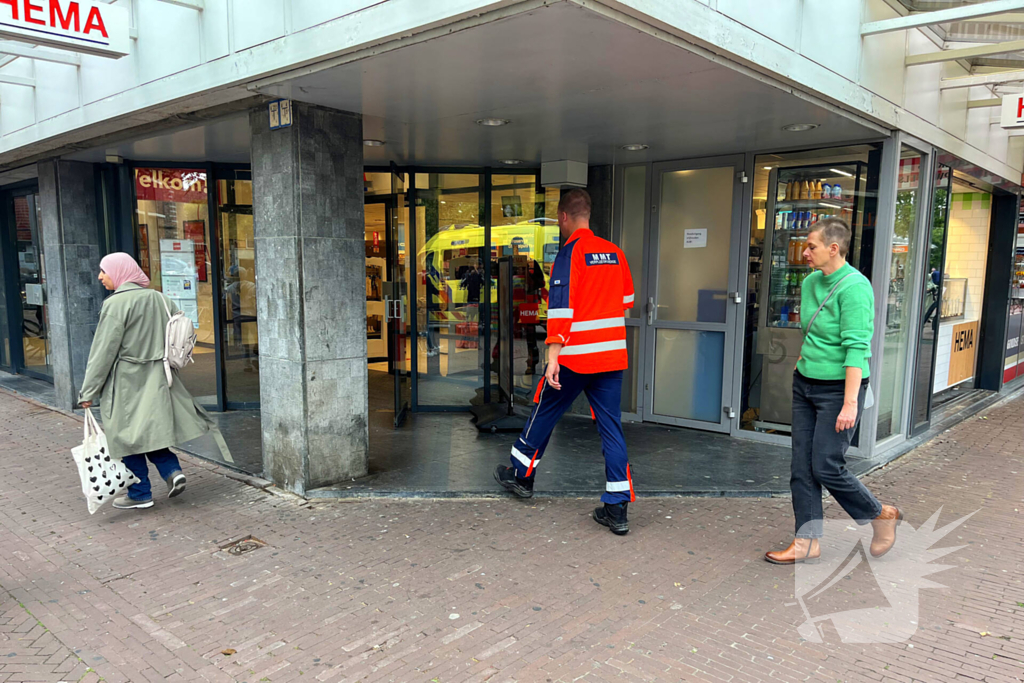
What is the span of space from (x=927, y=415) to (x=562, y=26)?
19.3 ft

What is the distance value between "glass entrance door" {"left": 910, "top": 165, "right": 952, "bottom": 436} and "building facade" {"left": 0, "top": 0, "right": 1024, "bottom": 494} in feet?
0.12

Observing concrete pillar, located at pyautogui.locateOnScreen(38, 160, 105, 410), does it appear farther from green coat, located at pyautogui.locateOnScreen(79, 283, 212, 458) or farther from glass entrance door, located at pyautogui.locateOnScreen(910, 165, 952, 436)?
glass entrance door, located at pyautogui.locateOnScreen(910, 165, 952, 436)

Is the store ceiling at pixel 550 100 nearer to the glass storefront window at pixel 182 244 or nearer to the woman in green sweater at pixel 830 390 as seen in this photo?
the glass storefront window at pixel 182 244

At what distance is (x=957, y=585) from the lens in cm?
354

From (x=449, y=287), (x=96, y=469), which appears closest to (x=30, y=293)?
(x=449, y=287)

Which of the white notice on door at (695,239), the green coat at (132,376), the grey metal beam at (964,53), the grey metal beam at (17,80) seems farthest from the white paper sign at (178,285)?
the grey metal beam at (964,53)

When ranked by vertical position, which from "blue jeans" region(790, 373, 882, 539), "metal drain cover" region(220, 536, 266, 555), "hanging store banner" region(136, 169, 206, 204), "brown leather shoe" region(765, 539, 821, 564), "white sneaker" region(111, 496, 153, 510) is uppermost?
"hanging store banner" region(136, 169, 206, 204)

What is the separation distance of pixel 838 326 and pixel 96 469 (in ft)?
14.7

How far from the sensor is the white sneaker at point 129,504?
4.57 meters

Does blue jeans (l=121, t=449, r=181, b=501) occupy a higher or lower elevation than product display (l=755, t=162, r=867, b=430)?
lower

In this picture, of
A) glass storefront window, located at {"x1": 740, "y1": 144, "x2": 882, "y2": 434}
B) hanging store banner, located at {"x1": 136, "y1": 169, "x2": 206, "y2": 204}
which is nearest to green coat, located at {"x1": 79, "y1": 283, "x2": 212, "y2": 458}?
hanging store banner, located at {"x1": 136, "y1": 169, "x2": 206, "y2": 204}

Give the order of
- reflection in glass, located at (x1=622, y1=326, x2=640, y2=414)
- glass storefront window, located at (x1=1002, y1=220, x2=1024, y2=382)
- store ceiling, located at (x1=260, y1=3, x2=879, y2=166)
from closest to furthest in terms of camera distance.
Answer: store ceiling, located at (x1=260, y1=3, x2=879, y2=166) < reflection in glass, located at (x1=622, y1=326, x2=640, y2=414) < glass storefront window, located at (x1=1002, y1=220, x2=1024, y2=382)

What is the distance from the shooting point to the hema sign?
13.4ft

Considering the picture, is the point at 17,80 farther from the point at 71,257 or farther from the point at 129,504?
the point at 129,504
